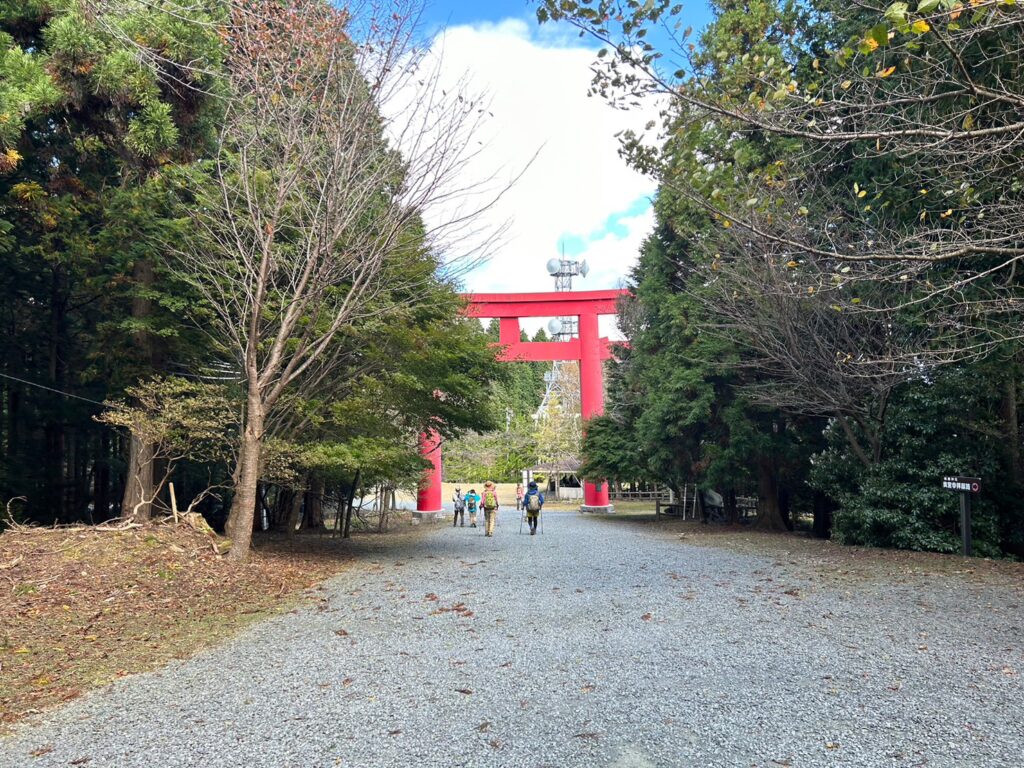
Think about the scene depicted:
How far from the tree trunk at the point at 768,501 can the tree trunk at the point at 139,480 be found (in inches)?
511

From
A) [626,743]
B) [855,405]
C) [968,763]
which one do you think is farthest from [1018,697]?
[855,405]

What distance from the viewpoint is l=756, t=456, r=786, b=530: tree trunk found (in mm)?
16641

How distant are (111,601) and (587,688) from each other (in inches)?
197

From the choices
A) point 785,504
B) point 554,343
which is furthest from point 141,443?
point 554,343

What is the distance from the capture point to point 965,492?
9828mm

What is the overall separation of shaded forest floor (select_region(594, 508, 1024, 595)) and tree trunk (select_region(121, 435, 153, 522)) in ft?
31.3

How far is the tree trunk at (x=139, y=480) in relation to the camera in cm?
1042

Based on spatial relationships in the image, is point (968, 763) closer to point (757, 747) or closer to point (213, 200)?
point (757, 747)

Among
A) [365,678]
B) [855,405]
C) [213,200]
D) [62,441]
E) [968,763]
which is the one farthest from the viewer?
[62,441]

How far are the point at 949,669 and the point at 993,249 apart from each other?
3.02 metres

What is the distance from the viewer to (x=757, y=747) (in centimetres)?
325

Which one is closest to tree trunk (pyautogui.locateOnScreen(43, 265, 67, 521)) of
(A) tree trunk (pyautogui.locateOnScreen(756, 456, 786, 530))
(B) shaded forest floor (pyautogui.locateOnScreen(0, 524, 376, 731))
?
(B) shaded forest floor (pyautogui.locateOnScreen(0, 524, 376, 731))

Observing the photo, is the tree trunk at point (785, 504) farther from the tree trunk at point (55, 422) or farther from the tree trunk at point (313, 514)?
the tree trunk at point (55, 422)

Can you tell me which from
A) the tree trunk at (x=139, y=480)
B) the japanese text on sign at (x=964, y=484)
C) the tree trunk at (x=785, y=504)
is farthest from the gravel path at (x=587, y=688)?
the tree trunk at (x=785, y=504)
